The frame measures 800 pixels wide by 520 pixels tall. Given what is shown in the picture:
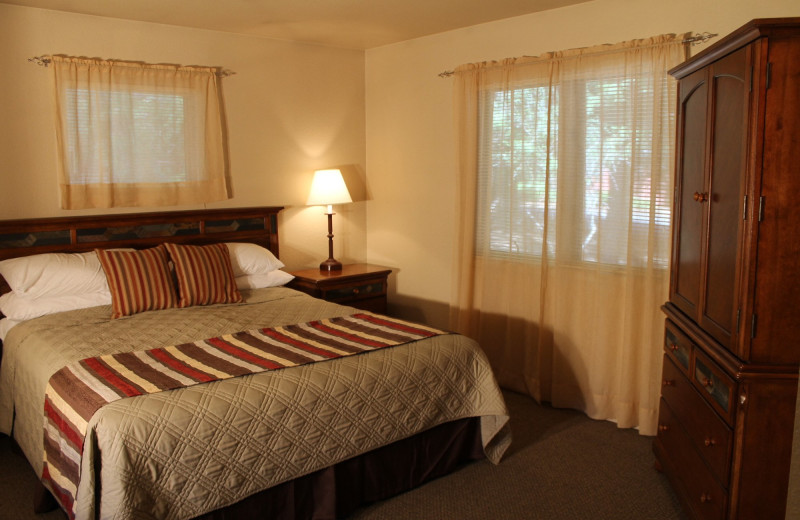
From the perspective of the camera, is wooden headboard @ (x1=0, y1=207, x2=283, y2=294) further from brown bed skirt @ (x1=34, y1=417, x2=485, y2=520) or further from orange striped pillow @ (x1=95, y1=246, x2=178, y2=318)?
brown bed skirt @ (x1=34, y1=417, x2=485, y2=520)

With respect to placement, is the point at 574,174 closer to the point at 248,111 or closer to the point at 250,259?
the point at 250,259

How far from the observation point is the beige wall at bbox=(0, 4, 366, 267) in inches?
141

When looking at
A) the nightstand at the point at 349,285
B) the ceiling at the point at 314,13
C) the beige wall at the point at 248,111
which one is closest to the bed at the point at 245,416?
the beige wall at the point at 248,111

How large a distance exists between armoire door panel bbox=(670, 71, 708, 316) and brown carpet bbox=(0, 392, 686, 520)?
85 cm

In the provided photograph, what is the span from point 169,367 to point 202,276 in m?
1.15

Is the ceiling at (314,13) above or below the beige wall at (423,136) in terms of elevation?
above

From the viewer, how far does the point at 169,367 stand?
8.63 feet

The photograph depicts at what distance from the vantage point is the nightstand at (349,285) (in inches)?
171

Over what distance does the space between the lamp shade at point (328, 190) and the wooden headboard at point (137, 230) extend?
0.90 feet

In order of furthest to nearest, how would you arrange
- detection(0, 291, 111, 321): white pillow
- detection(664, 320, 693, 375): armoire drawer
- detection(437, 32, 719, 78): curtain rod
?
detection(0, 291, 111, 321): white pillow
detection(437, 32, 719, 78): curtain rod
detection(664, 320, 693, 375): armoire drawer

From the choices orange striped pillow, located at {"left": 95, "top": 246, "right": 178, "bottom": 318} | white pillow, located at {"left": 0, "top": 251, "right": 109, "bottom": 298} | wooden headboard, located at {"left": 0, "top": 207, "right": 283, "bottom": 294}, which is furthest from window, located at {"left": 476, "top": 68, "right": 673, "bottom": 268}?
white pillow, located at {"left": 0, "top": 251, "right": 109, "bottom": 298}

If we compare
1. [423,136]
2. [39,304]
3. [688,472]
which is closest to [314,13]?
[423,136]

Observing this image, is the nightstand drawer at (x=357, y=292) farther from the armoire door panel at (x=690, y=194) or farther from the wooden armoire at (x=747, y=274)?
the wooden armoire at (x=747, y=274)

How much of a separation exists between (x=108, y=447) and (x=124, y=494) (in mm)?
161
